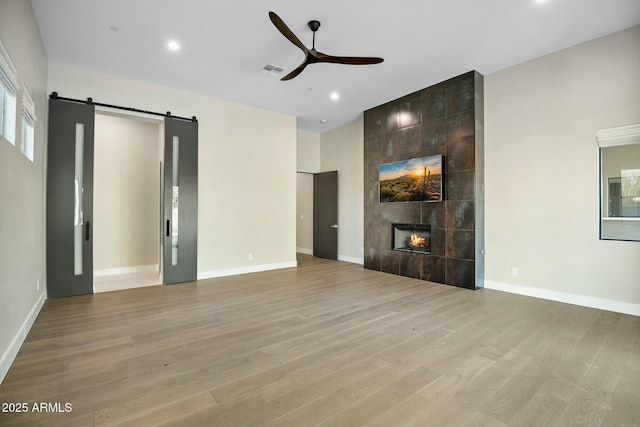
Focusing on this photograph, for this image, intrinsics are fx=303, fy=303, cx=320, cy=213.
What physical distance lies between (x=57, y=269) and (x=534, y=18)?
7422 millimetres

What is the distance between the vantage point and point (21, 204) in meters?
3.10

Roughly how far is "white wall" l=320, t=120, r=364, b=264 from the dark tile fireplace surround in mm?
1038

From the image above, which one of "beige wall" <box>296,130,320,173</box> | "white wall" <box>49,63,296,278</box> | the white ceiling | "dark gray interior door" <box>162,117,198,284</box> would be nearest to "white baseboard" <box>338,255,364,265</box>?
"white wall" <box>49,63,296,278</box>

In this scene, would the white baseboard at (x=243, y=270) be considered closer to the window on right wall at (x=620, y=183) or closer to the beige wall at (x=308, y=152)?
the beige wall at (x=308, y=152)

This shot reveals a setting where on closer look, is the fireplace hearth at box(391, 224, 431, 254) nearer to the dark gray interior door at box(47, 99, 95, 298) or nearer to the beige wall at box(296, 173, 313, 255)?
the beige wall at box(296, 173, 313, 255)

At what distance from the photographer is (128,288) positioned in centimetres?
A: 520

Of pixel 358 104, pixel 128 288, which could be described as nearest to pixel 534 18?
pixel 358 104

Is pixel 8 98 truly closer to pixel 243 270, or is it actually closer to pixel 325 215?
pixel 243 270

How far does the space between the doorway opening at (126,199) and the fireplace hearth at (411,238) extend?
492 centimetres

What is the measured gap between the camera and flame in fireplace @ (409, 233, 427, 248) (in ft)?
19.7

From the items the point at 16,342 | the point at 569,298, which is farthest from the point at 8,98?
the point at 569,298

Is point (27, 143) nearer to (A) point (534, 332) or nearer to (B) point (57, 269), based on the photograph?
(B) point (57, 269)

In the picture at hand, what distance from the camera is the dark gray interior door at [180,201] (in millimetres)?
5598

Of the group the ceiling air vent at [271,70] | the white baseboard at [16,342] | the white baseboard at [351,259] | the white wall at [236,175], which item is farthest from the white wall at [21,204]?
the white baseboard at [351,259]
